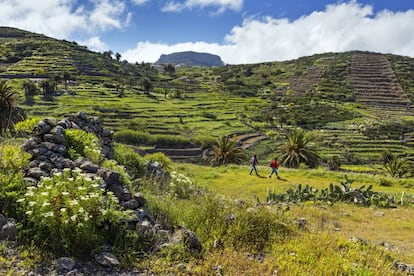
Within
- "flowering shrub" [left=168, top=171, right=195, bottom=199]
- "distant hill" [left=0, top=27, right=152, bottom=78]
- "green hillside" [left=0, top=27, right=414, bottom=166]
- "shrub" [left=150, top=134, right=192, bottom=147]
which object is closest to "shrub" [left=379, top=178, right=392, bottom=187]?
"flowering shrub" [left=168, top=171, right=195, bottom=199]

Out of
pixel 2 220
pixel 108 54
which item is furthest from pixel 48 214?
pixel 108 54

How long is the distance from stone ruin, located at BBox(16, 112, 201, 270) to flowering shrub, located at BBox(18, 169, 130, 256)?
0.61 metres

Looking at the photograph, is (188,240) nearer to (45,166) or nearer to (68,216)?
(68,216)

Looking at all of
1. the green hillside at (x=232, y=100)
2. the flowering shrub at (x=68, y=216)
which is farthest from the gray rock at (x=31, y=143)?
the green hillside at (x=232, y=100)

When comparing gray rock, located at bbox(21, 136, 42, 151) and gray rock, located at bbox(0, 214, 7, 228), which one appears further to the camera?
gray rock, located at bbox(21, 136, 42, 151)

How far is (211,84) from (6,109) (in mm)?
120625

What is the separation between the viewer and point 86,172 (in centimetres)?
670

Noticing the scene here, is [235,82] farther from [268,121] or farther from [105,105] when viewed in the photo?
[105,105]

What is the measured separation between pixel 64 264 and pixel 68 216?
631 millimetres

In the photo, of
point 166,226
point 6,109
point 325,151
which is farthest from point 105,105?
point 166,226

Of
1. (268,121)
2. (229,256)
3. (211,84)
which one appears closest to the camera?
(229,256)

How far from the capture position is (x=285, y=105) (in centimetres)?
11062

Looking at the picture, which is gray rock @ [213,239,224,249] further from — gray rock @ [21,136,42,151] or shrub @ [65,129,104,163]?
gray rock @ [21,136,42,151]

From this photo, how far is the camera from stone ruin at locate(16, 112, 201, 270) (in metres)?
5.83
